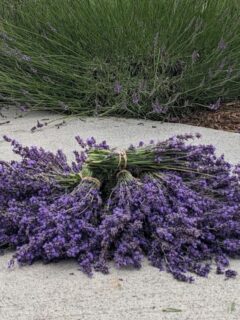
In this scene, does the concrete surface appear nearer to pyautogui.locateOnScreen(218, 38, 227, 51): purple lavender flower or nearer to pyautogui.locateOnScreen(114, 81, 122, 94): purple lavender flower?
pyautogui.locateOnScreen(114, 81, 122, 94): purple lavender flower

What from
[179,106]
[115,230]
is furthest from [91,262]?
[179,106]

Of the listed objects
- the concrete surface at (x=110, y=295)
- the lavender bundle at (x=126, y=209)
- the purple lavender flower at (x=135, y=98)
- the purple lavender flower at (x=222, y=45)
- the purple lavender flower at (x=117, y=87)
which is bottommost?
the concrete surface at (x=110, y=295)

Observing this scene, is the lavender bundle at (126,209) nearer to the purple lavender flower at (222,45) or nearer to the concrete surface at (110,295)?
the concrete surface at (110,295)

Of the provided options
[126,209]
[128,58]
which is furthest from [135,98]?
[126,209]

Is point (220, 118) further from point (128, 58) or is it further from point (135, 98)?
point (128, 58)

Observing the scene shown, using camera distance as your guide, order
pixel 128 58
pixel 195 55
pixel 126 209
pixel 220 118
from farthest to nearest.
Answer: pixel 128 58 → pixel 220 118 → pixel 195 55 → pixel 126 209

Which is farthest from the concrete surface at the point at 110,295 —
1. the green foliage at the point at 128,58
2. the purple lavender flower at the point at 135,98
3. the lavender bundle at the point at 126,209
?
the green foliage at the point at 128,58
